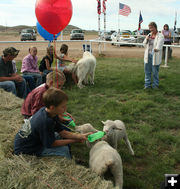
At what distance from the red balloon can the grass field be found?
2202 millimetres

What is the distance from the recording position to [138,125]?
484cm

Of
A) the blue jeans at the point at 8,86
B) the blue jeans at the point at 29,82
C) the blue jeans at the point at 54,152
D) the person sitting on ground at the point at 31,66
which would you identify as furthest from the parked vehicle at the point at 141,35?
the blue jeans at the point at 54,152

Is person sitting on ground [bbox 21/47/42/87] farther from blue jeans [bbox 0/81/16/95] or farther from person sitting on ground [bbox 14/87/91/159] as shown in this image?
person sitting on ground [bbox 14/87/91/159]

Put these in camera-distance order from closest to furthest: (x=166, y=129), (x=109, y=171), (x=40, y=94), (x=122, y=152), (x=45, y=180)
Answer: (x=45, y=180) < (x=109, y=171) < (x=40, y=94) < (x=122, y=152) < (x=166, y=129)

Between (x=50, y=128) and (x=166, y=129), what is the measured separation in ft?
10.1

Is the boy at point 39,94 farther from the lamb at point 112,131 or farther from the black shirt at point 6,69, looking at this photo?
the black shirt at point 6,69

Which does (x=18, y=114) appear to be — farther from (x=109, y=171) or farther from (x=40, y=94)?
(x=109, y=171)

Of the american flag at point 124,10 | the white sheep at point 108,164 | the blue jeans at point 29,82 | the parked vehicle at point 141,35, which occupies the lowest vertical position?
the white sheep at point 108,164

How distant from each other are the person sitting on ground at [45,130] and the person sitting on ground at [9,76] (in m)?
3.13

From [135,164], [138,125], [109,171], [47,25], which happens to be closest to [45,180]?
[109,171]

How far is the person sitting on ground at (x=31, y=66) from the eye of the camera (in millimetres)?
7016

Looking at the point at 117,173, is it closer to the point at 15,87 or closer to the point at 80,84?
the point at 15,87

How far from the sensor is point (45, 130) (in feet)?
8.30

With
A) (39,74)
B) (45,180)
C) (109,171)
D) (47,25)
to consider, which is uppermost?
(47,25)
